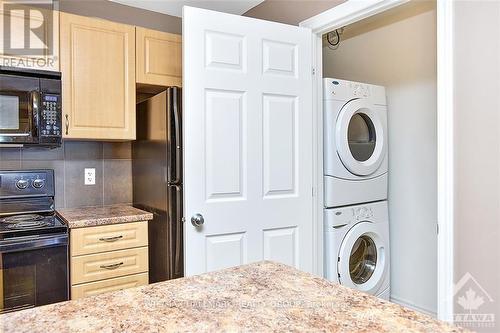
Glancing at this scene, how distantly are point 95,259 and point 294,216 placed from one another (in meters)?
1.16

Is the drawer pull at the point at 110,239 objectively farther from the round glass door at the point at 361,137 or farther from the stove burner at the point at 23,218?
the round glass door at the point at 361,137

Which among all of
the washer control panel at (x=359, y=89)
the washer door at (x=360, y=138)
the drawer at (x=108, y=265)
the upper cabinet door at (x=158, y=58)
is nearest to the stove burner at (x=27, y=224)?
the drawer at (x=108, y=265)

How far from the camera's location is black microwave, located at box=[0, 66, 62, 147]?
1.98 meters

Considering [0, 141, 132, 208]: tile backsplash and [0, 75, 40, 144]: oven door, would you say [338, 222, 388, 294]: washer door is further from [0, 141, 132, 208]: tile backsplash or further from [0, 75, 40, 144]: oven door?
[0, 75, 40, 144]: oven door

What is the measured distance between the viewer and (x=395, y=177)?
9.57ft

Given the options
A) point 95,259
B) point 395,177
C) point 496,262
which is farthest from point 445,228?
point 95,259

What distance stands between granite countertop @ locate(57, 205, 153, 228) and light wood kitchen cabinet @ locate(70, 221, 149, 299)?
3 centimetres

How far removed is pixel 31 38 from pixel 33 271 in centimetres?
130

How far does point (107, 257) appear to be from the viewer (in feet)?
6.88

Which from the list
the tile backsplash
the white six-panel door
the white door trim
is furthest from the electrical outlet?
the white door trim

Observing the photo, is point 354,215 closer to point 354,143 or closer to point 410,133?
point 354,143

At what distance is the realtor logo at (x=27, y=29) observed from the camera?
2.05 m

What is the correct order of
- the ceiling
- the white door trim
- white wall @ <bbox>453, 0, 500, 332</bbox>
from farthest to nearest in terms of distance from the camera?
the ceiling, the white door trim, white wall @ <bbox>453, 0, 500, 332</bbox>

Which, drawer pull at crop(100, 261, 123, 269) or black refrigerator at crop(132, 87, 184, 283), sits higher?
black refrigerator at crop(132, 87, 184, 283)
